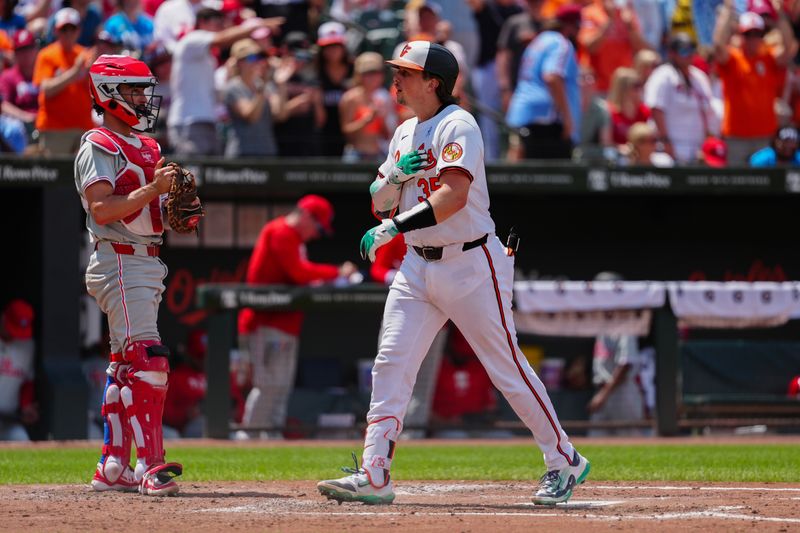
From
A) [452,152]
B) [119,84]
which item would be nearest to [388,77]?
[119,84]

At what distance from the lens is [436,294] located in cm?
550

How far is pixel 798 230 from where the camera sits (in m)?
12.9

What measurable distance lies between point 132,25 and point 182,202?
6.49 m

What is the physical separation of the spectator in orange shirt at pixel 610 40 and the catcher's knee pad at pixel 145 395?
28.4ft

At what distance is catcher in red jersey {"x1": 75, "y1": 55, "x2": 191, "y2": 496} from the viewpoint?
590 centimetres

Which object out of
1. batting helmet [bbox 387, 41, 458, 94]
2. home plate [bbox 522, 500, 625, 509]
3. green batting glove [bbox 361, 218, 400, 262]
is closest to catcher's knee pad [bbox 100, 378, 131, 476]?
green batting glove [bbox 361, 218, 400, 262]

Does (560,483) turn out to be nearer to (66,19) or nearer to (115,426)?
(115,426)

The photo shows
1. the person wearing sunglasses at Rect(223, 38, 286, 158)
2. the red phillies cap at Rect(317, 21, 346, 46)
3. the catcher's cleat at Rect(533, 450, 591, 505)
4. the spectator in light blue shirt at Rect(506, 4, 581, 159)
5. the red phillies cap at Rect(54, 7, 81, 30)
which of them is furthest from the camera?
the red phillies cap at Rect(317, 21, 346, 46)

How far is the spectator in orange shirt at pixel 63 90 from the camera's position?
34.4 feet

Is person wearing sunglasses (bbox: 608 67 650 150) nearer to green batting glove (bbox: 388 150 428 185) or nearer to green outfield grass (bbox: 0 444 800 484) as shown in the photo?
green outfield grass (bbox: 0 444 800 484)

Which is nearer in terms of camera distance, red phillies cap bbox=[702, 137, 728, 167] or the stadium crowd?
the stadium crowd

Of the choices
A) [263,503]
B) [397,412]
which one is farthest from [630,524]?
[263,503]

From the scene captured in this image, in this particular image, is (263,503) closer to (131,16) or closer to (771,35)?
(131,16)

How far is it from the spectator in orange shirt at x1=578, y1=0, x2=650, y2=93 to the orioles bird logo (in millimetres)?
8629
